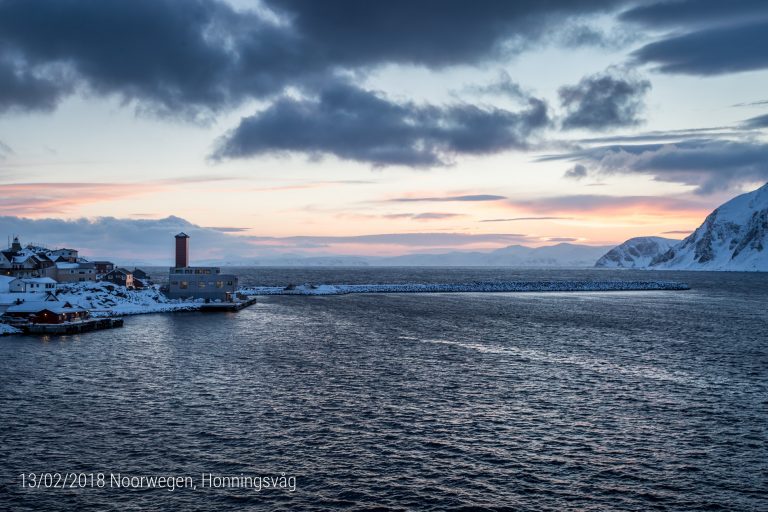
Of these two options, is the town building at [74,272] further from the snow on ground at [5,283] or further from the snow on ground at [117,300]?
the snow on ground at [117,300]

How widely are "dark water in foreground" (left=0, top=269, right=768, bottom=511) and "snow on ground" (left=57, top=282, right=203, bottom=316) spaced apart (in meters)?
34.1

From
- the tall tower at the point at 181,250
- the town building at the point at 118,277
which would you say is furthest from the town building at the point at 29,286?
the tall tower at the point at 181,250

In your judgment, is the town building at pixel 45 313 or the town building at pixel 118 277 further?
the town building at pixel 118 277

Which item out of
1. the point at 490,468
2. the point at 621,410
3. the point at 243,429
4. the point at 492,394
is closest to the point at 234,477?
the point at 243,429

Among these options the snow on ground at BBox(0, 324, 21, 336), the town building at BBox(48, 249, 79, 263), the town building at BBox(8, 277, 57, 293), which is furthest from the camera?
the town building at BBox(48, 249, 79, 263)

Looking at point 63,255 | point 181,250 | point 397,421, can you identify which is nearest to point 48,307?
point 181,250

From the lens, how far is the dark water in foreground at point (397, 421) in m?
25.4

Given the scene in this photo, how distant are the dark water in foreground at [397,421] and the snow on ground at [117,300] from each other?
34.1 m

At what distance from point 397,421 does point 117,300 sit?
9560 cm

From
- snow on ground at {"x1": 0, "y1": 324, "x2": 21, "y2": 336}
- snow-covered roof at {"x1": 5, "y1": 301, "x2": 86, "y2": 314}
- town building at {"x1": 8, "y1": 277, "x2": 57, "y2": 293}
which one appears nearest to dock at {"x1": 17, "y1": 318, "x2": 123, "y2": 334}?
snow on ground at {"x1": 0, "y1": 324, "x2": 21, "y2": 336}

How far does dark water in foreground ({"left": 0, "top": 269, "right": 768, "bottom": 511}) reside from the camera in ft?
83.2

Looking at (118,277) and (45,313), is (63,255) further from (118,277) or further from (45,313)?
(45,313)

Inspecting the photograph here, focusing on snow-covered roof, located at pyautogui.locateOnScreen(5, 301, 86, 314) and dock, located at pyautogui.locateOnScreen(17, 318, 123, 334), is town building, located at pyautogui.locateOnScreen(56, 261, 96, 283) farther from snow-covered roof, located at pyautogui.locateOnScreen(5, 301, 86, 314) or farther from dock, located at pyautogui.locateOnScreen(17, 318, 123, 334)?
dock, located at pyautogui.locateOnScreen(17, 318, 123, 334)

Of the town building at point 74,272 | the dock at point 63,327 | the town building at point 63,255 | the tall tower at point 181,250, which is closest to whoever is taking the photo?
the dock at point 63,327
